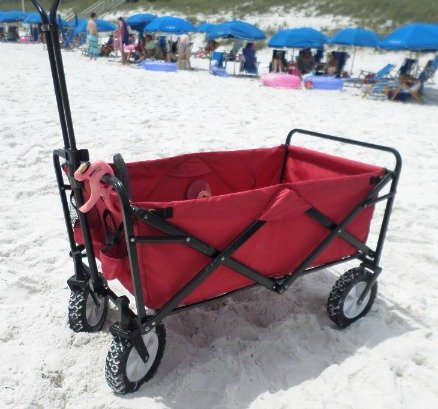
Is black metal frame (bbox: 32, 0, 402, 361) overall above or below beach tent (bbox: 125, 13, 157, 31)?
below

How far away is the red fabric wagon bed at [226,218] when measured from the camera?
1795 mm

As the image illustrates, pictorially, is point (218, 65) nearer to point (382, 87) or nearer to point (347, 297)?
point (382, 87)

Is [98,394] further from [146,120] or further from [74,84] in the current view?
[74,84]

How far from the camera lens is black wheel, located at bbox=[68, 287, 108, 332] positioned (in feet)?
7.38

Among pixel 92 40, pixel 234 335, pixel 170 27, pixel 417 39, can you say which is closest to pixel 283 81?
pixel 417 39

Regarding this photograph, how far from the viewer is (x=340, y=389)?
6.58 ft

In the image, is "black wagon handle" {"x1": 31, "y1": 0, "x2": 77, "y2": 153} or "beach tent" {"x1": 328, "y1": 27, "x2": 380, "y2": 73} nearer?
"black wagon handle" {"x1": 31, "y1": 0, "x2": 77, "y2": 153}

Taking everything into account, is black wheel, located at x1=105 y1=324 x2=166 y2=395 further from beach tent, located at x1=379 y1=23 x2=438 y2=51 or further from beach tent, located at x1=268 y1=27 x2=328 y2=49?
beach tent, located at x1=268 y1=27 x2=328 y2=49

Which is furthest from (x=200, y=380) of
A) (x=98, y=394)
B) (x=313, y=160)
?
(x=313, y=160)

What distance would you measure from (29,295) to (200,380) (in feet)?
4.09

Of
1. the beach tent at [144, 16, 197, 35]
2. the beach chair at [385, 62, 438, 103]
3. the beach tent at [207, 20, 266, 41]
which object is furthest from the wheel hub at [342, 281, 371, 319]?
the beach tent at [144, 16, 197, 35]

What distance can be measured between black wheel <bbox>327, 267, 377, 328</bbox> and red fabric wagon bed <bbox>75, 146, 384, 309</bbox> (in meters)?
0.14

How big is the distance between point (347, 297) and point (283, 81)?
10.5 metres

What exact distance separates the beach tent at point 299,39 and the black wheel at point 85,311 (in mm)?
14305
